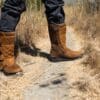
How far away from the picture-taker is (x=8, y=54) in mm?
3887

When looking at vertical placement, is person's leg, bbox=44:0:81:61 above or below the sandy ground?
above

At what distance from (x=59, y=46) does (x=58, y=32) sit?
0.44 feet

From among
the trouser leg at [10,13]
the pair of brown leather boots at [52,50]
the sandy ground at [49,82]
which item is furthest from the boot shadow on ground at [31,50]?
the trouser leg at [10,13]

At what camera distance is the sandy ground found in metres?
3.38

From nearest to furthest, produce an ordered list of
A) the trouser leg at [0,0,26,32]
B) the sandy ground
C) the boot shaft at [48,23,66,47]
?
the sandy ground < the trouser leg at [0,0,26,32] < the boot shaft at [48,23,66,47]

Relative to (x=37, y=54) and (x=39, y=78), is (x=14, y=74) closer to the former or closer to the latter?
(x=39, y=78)

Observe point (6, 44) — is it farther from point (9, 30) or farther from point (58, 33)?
point (58, 33)

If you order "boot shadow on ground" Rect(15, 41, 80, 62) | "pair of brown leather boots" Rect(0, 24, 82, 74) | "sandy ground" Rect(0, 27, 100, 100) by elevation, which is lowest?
"boot shadow on ground" Rect(15, 41, 80, 62)

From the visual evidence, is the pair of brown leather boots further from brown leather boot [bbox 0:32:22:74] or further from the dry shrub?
the dry shrub

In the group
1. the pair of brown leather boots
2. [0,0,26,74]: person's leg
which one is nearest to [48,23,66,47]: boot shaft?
the pair of brown leather boots

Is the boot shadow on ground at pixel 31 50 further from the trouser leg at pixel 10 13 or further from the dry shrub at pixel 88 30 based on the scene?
the trouser leg at pixel 10 13

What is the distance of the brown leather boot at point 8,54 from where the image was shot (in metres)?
3.84

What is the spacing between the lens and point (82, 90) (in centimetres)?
339

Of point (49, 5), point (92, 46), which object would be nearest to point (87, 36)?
point (92, 46)
